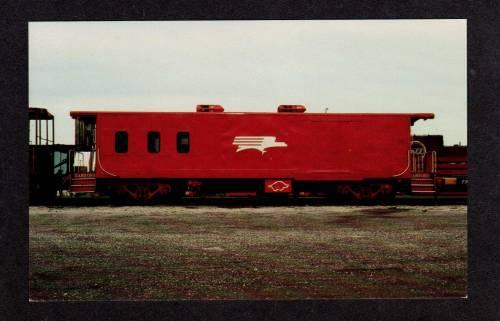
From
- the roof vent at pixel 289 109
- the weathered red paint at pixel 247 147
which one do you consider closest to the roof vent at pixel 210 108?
the weathered red paint at pixel 247 147

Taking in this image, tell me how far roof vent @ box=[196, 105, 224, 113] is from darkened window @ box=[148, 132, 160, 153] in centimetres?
172

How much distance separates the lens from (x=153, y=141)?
19.2 m

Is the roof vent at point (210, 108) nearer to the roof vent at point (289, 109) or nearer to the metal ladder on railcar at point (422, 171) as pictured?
the roof vent at point (289, 109)

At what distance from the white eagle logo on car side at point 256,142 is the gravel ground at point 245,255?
3.68 m

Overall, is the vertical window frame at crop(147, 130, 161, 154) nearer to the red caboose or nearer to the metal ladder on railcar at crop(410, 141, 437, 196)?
the red caboose

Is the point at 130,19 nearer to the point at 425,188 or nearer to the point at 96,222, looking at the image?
the point at 96,222

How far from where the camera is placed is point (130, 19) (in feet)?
22.4

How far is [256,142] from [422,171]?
6.42 metres

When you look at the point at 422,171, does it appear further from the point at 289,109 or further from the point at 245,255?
the point at 245,255

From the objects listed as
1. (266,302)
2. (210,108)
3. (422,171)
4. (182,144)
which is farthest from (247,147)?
(266,302)

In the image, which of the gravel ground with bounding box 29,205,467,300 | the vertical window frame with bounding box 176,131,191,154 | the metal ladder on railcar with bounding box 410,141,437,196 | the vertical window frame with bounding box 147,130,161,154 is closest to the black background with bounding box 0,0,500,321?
the gravel ground with bounding box 29,205,467,300

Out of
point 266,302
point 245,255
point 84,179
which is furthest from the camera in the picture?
point 84,179

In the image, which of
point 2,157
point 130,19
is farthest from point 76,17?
point 2,157

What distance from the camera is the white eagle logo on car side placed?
19.3m
